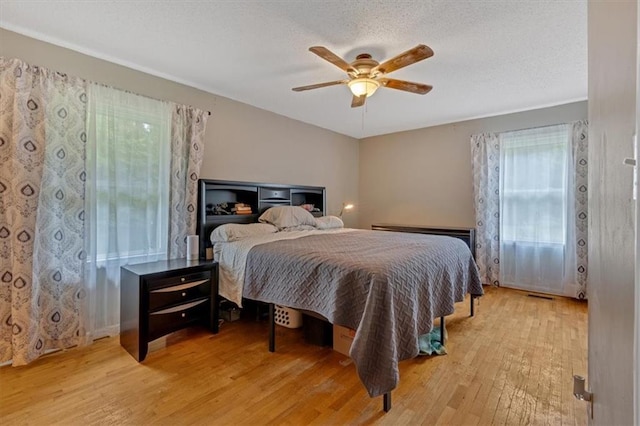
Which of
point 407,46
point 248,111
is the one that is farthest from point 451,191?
point 248,111

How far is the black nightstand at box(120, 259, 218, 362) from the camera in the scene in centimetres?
229

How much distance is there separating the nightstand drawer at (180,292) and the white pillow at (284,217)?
1080mm

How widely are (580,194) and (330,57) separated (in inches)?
141

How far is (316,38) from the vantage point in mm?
2277

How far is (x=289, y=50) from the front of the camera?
2.46 m

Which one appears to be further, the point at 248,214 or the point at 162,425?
the point at 248,214

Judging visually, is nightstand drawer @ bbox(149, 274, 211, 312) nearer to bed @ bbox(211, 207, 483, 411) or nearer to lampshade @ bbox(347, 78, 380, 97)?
bed @ bbox(211, 207, 483, 411)

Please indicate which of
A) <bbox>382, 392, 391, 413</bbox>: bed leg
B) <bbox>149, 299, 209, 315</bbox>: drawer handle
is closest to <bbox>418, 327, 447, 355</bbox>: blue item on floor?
<bbox>382, 392, 391, 413</bbox>: bed leg

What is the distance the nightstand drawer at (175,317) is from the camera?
2354mm

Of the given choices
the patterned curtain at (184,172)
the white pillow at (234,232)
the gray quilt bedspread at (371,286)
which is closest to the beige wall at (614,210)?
the gray quilt bedspread at (371,286)

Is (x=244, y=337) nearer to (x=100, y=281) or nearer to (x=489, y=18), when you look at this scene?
(x=100, y=281)

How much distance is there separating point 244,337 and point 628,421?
8.58 ft

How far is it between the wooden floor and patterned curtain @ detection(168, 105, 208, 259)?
984mm

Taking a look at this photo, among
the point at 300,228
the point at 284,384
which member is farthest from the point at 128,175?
the point at 284,384
